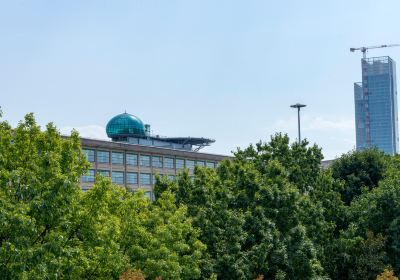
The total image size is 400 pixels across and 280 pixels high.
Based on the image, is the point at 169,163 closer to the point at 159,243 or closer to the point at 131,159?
the point at 131,159

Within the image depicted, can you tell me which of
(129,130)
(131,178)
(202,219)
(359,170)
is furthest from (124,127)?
(202,219)

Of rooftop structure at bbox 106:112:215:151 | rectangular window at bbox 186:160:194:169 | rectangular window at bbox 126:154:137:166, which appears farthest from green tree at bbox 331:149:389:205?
rooftop structure at bbox 106:112:215:151

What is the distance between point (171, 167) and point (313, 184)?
7176 centimetres

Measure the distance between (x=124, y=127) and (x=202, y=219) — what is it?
9127cm

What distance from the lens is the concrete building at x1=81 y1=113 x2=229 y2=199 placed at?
333ft

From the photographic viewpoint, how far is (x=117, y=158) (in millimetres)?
105625

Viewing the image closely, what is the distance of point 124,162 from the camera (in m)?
107

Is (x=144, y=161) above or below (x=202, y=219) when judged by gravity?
above

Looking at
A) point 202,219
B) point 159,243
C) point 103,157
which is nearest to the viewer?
point 159,243

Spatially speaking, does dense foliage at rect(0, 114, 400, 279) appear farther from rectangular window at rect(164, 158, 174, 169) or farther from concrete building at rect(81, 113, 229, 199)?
rectangular window at rect(164, 158, 174, 169)

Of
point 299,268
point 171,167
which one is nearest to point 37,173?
point 299,268

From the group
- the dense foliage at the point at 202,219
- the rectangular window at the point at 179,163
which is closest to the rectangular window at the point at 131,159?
the rectangular window at the point at 179,163

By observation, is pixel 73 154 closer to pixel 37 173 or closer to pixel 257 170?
pixel 37 173

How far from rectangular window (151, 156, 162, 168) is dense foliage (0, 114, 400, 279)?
189 feet
